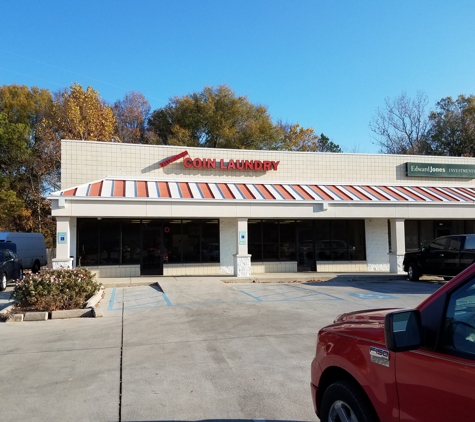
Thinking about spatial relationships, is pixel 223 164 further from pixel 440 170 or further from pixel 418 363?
pixel 418 363

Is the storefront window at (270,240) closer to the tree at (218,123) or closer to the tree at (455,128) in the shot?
the tree at (218,123)

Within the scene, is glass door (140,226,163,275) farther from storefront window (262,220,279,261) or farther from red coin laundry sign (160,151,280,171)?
storefront window (262,220,279,261)

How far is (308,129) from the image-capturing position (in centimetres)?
4409

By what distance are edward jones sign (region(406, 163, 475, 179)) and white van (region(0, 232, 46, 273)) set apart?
22112 millimetres

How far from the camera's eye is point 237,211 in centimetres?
2011

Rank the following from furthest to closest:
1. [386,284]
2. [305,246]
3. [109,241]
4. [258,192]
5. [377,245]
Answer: [377,245] < [305,246] < [258,192] < [109,241] < [386,284]

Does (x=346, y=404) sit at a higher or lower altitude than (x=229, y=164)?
lower

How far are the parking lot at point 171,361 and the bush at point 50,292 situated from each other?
70cm

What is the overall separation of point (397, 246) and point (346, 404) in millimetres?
19728

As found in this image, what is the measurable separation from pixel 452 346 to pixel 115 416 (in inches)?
145

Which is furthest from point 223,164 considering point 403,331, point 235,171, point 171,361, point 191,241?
point 403,331

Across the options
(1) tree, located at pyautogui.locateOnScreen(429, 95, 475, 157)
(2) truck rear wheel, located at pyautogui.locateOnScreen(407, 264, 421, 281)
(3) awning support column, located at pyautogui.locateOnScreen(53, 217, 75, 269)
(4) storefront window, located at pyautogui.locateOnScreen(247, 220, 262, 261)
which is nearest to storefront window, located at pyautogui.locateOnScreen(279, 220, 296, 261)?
(4) storefront window, located at pyautogui.locateOnScreen(247, 220, 262, 261)

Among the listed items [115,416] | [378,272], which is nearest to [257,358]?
[115,416]

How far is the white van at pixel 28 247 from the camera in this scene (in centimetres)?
2256
